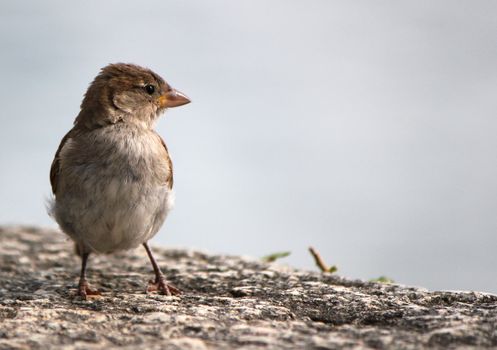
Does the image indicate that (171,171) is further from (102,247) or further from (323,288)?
(323,288)

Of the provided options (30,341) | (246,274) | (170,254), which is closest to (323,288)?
(246,274)

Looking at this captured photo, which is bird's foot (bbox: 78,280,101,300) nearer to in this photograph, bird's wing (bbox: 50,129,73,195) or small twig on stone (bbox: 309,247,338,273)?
bird's wing (bbox: 50,129,73,195)

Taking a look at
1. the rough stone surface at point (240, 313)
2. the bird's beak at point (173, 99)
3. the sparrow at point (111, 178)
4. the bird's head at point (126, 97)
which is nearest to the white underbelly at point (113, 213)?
the sparrow at point (111, 178)

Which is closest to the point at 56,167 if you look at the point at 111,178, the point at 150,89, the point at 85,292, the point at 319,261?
the point at 111,178

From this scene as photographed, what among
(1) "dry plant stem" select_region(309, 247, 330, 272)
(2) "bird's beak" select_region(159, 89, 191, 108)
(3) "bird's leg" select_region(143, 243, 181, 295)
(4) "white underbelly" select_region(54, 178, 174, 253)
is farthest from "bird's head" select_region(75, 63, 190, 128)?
(1) "dry plant stem" select_region(309, 247, 330, 272)

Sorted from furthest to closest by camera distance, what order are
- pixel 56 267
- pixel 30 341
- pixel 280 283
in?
1. pixel 56 267
2. pixel 280 283
3. pixel 30 341

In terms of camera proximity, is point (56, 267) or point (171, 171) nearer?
point (171, 171)

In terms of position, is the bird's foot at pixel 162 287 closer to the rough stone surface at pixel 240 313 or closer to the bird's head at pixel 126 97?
the rough stone surface at pixel 240 313
